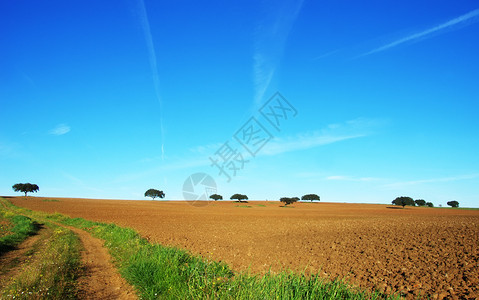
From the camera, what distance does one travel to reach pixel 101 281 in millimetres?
9281

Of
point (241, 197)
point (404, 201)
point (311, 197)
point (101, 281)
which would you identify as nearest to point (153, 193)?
point (241, 197)

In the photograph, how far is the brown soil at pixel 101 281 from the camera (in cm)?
795

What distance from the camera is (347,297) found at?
6758 millimetres

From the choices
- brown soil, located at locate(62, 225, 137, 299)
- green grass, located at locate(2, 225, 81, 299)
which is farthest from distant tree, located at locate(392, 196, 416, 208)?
green grass, located at locate(2, 225, 81, 299)

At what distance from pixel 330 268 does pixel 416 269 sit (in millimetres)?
3535

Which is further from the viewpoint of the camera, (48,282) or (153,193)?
(153,193)

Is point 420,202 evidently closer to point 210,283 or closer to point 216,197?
point 216,197

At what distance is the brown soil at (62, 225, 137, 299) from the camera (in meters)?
7.95

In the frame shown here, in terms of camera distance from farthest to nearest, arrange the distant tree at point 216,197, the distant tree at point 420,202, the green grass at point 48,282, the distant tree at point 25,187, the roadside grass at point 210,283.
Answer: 1. the distant tree at point 216,197
2. the distant tree at point 25,187
3. the distant tree at point 420,202
4. the green grass at point 48,282
5. the roadside grass at point 210,283

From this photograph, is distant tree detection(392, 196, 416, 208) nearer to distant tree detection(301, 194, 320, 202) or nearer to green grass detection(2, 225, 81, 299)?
distant tree detection(301, 194, 320, 202)

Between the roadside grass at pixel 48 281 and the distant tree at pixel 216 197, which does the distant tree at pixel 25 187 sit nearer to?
the distant tree at pixel 216 197

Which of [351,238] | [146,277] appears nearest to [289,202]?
[351,238]

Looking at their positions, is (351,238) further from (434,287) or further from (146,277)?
Answer: (146,277)

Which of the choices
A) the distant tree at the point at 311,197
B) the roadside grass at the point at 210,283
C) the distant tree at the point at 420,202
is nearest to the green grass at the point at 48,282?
the roadside grass at the point at 210,283
